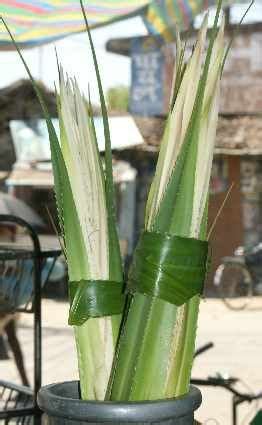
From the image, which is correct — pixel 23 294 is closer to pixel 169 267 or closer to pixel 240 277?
pixel 169 267

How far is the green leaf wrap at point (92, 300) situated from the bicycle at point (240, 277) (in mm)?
10344

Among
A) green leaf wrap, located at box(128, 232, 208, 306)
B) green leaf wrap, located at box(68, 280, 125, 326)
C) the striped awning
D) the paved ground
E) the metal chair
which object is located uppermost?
the striped awning

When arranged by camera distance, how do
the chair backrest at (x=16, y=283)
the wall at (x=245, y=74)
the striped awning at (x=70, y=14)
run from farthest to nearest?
the wall at (x=245, y=74) → the striped awning at (x=70, y=14) → the chair backrest at (x=16, y=283)

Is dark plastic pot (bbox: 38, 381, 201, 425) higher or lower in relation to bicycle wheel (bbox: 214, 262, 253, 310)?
higher

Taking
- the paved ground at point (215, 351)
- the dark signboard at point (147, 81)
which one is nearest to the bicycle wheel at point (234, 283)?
the paved ground at point (215, 351)

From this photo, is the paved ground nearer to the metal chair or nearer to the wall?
the metal chair

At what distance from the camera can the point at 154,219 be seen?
1.07 meters

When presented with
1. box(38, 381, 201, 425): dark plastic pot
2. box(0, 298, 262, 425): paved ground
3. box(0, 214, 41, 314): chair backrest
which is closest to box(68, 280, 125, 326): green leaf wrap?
box(38, 381, 201, 425): dark plastic pot

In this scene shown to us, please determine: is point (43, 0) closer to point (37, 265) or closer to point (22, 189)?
point (37, 265)

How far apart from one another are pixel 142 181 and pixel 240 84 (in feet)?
9.06

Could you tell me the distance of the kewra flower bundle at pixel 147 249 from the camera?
3.43 feet

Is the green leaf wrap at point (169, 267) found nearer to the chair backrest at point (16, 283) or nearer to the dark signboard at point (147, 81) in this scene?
the chair backrest at point (16, 283)

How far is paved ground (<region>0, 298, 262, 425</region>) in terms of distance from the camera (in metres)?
4.97

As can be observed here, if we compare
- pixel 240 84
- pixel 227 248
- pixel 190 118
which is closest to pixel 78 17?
pixel 190 118
